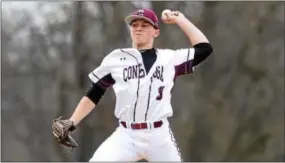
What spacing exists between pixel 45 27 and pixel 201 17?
2.30 metres

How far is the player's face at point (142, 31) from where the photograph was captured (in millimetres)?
4336

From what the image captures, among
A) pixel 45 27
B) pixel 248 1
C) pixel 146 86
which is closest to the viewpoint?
pixel 146 86

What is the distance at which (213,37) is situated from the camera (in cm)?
1317

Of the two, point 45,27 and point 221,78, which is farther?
point 221,78

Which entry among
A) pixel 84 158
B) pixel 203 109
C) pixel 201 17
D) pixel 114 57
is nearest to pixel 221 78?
pixel 203 109

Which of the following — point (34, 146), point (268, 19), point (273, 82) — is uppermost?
point (268, 19)

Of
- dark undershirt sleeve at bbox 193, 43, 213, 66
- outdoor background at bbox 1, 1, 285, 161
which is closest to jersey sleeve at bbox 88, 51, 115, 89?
dark undershirt sleeve at bbox 193, 43, 213, 66

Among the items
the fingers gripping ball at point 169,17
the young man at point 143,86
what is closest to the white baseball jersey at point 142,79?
the young man at point 143,86

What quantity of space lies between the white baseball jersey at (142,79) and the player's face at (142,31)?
0.07 m

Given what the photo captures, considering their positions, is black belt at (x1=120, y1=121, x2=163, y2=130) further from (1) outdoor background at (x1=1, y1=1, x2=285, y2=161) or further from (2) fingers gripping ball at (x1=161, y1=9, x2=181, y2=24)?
(1) outdoor background at (x1=1, y1=1, x2=285, y2=161)

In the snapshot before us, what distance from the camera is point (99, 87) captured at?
4.44m

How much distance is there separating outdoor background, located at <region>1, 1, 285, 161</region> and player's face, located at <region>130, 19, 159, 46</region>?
761cm

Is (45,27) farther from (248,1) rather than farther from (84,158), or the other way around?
(248,1)

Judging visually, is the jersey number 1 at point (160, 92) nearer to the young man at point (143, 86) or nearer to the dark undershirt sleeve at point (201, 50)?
the young man at point (143, 86)
